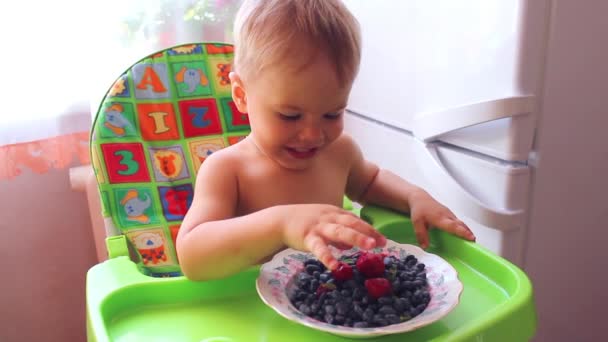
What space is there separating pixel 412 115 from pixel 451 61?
159 millimetres

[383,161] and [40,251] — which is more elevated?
[383,161]

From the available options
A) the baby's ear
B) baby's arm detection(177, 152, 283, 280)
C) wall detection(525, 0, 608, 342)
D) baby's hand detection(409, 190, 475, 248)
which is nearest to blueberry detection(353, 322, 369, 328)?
baby's arm detection(177, 152, 283, 280)

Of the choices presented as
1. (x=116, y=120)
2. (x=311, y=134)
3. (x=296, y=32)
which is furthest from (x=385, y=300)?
(x=116, y=120)

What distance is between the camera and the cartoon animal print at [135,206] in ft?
2.83

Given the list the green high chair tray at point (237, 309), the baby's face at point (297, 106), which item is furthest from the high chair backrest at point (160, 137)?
the baby's face at point (297, 106)

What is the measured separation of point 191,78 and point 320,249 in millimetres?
571

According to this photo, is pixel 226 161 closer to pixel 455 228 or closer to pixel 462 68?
pixel 455 228

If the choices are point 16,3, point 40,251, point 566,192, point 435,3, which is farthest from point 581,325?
point 16,3

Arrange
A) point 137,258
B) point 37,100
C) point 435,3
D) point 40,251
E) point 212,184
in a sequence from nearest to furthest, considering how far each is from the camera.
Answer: point 212,184 → point 137,258 → point 435,3 → point 37,100 → point 40,251

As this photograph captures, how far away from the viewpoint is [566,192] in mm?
929

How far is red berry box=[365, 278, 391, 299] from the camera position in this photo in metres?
0.58

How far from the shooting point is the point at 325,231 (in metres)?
0.54

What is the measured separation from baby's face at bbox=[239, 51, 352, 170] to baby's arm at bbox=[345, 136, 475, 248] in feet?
0.53

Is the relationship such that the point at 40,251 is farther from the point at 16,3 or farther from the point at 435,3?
the point at 435,3
